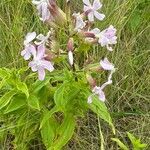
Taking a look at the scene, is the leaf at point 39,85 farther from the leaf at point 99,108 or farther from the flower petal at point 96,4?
the flower petal at point 96,4

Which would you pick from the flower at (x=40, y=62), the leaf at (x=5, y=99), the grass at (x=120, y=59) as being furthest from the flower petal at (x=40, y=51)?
the grass at (x=120, y=59)

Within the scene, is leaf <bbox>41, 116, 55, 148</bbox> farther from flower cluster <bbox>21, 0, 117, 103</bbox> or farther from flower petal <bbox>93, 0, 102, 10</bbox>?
flower petal <bbox>93, 0, 102, 10</bbox>

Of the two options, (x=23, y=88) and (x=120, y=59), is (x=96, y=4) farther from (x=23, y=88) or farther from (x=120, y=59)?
(x=120, y=59)

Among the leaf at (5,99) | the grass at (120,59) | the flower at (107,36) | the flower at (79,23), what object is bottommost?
the grass at (120,59)

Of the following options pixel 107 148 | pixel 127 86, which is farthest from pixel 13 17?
pixel 107 148

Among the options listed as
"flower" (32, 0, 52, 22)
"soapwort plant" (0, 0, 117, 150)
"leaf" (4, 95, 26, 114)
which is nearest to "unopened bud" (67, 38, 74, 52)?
"soapwort plant" (0, 0, 117, 150)

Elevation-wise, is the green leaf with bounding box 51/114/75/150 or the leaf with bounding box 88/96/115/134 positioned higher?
the leaf with bounding box 88/96/115/134

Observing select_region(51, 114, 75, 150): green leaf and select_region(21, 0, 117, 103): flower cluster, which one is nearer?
select_region(21, 0, 117, 103): flower cluster

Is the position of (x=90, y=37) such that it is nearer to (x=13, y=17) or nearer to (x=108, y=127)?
(x=108, y=127)
